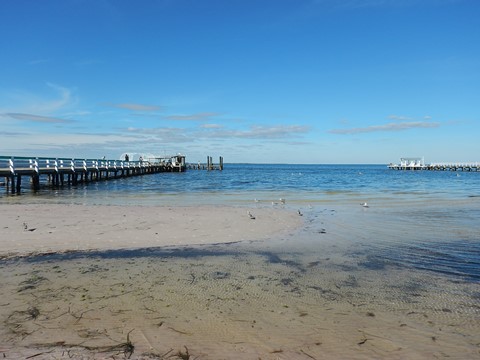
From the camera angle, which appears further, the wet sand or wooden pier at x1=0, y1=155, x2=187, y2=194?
wooden pier at x1=0, y1=155, x2=187, y2=194

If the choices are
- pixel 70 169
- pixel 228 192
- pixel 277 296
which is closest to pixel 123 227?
pixel 277 296

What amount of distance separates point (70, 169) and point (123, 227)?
86.5 ft

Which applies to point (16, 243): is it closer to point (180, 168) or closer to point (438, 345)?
point (438, 345)

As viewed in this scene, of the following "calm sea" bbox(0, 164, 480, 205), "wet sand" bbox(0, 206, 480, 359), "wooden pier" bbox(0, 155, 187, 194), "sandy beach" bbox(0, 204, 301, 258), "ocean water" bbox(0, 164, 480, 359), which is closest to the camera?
"wet sand" bbox(0, 206, 480, 359)

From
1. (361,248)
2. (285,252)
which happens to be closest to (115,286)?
(285,252)

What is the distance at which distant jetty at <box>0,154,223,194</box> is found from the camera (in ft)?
85.6

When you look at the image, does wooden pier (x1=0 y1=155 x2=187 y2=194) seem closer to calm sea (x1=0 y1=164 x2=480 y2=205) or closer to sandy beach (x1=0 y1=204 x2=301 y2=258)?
calm sea (x1=0 y1=164 x2=480 y2=205)

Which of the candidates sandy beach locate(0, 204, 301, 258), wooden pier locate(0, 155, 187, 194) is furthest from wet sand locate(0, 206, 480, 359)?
wooden pier locate(0, 155, 187, 194)

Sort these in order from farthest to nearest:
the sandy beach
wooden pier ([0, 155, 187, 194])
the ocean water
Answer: wooden pier ([0, 155, 187, 194])
the sandy beach
the ocean water

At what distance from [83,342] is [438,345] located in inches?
141

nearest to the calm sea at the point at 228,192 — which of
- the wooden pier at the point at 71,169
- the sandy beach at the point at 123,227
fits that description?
the wooden pier at the point at 71,169

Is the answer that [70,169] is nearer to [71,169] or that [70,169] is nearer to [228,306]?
[71,169]

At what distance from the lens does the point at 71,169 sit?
34469 mm

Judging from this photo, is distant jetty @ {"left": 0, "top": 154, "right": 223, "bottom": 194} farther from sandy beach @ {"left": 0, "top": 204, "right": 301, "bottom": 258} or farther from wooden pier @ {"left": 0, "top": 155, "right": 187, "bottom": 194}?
sandy beach @ {"left": 0, "top": 204, "right": 301, "bottom": 258}
